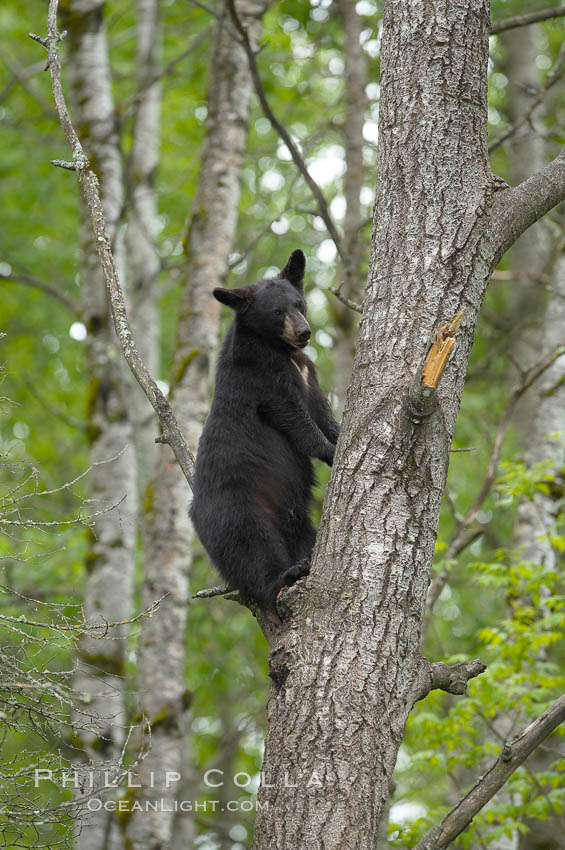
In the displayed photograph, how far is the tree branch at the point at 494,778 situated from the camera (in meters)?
3.04

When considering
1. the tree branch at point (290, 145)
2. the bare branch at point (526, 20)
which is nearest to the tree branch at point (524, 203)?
the bare branch at point (526, 20)

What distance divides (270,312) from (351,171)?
12.7 ft

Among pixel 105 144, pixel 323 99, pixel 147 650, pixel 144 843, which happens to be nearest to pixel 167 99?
pixel 323 99

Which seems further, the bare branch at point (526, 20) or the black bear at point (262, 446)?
the bare branch at point (526, 20)

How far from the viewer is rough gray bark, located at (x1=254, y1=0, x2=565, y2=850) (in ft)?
8.71

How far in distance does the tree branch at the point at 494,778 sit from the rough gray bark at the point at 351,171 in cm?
471

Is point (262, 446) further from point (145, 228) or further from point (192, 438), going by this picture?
point (145, 228)

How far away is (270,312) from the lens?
4797 mm

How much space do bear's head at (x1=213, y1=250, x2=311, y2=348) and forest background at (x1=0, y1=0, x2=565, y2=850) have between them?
45cm

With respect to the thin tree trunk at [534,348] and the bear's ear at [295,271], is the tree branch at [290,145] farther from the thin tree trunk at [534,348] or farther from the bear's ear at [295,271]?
the thin tree trunk at [534,348]

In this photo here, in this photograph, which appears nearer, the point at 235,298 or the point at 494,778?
the point at 494,778

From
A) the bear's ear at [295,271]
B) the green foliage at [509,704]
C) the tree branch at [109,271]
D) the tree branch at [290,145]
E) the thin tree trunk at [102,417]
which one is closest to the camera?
the tree branch at [109,271]

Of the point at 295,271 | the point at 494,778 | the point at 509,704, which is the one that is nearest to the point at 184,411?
the point at 295,271

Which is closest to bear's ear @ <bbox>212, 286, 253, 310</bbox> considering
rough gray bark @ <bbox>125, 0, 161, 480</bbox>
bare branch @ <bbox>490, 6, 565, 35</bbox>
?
bare branch @ <bbox>490, 6, 565, 35</bbox>
